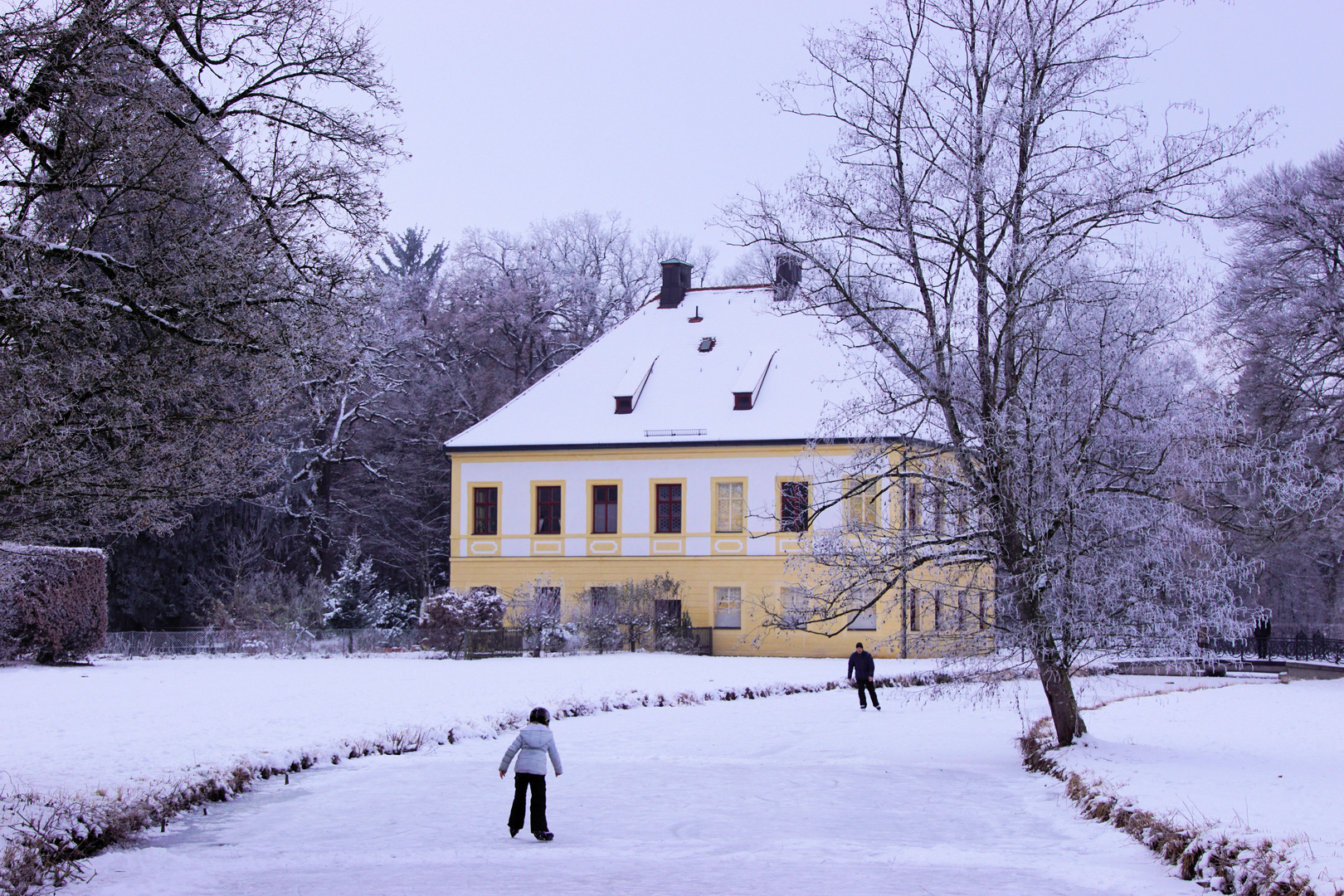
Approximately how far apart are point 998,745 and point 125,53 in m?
13.2

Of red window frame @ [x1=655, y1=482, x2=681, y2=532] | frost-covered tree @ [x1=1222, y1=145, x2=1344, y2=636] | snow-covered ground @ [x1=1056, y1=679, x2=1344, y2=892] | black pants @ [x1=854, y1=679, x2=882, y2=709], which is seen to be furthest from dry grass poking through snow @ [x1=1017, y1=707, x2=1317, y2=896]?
red window frame @ [x1=655, y1=482, x2=681, y2=532]

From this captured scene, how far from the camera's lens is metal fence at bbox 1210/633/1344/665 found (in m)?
39.9

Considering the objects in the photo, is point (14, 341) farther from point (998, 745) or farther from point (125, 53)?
point (998, 745)

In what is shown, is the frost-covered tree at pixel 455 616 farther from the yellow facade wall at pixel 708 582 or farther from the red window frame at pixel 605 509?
the red window frame at pixel 605 509

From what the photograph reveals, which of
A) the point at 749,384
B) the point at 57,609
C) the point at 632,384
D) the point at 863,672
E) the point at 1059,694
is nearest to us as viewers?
the point at 1059,694

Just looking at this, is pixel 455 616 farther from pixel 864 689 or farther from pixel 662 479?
pixel 864 689

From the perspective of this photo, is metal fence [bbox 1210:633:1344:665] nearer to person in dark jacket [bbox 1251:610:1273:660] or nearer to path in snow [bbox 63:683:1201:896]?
person in dark jacket [bbox 1251:610:1273:660]

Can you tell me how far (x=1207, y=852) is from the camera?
8891 mm

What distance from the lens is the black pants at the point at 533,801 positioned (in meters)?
10.4

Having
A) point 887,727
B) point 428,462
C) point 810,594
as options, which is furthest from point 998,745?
point 428,462

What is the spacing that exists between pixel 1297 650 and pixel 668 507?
68.1ft

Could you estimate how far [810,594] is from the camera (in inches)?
602

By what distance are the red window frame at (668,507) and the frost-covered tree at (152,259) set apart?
27.3 m

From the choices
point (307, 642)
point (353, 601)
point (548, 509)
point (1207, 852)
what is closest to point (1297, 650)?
point (548, 509)
